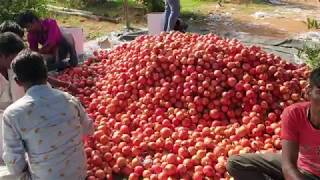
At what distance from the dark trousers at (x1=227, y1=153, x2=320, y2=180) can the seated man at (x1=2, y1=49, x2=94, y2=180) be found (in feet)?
3.34

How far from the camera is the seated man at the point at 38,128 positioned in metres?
2.69

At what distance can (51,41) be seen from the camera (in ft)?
18.1

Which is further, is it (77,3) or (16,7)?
(77,3)

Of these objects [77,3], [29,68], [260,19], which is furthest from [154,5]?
[29,68]

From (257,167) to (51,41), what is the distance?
3.41 meters

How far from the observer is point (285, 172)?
2664 mm

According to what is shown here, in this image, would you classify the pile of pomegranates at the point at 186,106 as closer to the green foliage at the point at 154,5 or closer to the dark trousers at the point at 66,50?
the dark trousers at the point at 66,50

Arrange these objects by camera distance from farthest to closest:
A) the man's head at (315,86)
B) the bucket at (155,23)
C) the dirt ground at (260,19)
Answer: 1. the dirt ground at (260,19)
2. the bucket at (155,23)
3. the man's head at (315,86)

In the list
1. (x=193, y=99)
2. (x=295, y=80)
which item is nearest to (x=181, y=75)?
(x=193, y=99)

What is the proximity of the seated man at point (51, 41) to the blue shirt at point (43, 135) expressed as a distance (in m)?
2.59

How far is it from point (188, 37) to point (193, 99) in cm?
102

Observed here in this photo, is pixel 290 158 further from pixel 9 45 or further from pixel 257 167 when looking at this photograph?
pixel 9 45

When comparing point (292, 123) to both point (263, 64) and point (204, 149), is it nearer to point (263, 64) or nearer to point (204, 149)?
point (204, 149)

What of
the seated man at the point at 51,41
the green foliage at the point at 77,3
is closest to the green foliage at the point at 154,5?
the green foliage at the point at 77,3
